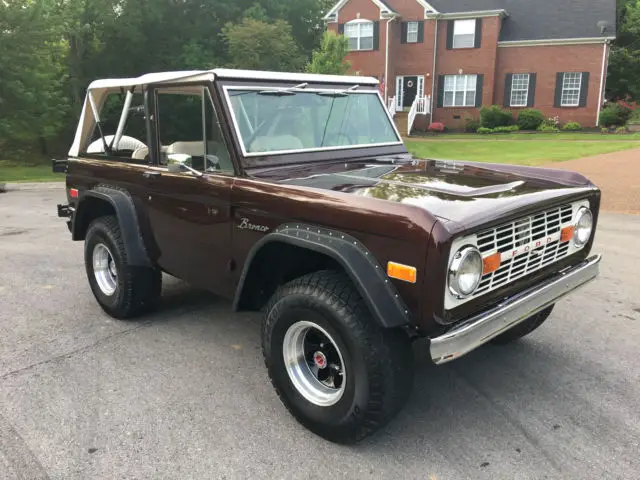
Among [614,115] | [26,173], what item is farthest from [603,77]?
[26,173]

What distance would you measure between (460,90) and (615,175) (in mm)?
15743

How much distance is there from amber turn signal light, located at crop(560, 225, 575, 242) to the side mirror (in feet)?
7.41

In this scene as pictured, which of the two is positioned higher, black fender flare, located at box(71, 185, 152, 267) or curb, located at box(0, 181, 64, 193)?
black fender flare, located at box(71, 185, 152, 267)

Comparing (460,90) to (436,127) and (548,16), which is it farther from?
(548,16)

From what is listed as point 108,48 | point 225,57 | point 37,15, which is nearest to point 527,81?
point 225,57

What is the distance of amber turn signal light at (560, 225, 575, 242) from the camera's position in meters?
3.27

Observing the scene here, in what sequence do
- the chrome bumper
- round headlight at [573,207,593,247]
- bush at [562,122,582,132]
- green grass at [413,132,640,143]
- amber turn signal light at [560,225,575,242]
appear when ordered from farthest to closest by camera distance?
bush at [562,122,582,132]
green grass at [413,132,640,143]
round headlight at [573,207,593,247]
amber turn signal light at [560,225,575,242]
the chrome bumper

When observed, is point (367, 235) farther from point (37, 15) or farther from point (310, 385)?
point (37, 15)

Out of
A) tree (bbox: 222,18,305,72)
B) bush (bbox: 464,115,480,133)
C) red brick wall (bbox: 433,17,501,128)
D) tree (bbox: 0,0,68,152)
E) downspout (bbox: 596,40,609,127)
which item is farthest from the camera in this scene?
bush (bbox: 464,115,480,133)

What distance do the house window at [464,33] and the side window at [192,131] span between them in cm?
2563

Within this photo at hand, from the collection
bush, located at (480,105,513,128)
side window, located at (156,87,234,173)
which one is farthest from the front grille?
bush, located at (480,105,513,128)

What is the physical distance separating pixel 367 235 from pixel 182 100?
2014 mm

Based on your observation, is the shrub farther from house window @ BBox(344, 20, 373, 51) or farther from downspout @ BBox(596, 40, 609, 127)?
downspout @ BBox(596, 40, 609, 127)

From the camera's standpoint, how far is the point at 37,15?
16.7m
